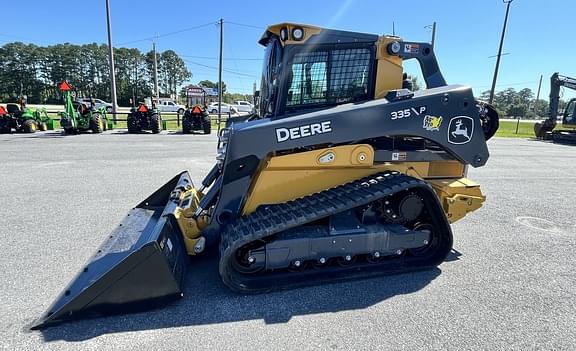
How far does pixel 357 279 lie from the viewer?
313 centimetres

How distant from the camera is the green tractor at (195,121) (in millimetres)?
17359

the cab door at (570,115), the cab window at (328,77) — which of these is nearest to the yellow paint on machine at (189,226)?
the cab window at (328,77)

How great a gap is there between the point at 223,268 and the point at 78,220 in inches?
121

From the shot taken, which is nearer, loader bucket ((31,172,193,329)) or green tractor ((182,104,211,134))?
loader bucket ((31,172,193,329))

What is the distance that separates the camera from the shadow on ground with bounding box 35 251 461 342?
2.44 metres

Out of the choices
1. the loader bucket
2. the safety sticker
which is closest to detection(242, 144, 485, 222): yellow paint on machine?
the safety sticker

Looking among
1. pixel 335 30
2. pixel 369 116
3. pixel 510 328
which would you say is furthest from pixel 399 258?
pixel 335 30

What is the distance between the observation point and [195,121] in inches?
691

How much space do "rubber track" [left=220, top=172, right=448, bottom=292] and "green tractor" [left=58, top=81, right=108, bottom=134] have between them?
15.2m

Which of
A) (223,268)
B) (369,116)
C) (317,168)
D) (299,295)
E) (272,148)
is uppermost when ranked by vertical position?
(369,116)

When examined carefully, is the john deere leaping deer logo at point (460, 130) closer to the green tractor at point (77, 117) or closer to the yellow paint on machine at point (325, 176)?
the yellow paint on machine at point (325, 176)

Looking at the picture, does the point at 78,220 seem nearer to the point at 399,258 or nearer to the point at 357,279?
the point at 357,279

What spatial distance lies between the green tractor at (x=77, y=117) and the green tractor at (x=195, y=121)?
4169mm

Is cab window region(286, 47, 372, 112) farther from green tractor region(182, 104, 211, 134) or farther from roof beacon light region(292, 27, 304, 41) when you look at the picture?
green tractor region(182, 104, 211, 134)
